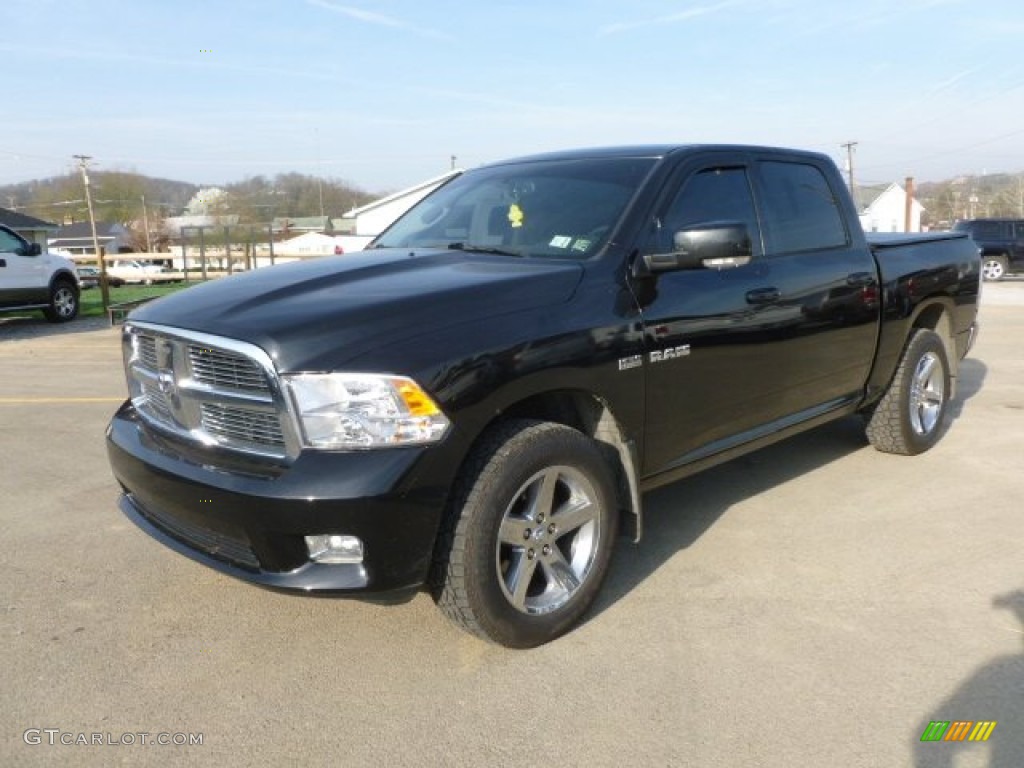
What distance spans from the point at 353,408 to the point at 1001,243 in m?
23.6

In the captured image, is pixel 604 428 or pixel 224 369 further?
pixel 604 428

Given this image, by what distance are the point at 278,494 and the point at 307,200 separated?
81497mm

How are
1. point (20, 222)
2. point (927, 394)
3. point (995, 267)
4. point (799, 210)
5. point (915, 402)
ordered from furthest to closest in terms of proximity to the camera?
point (20, 222)
point (995, 267)
point (927, 394)
point (915, 402)
point (799, 210)

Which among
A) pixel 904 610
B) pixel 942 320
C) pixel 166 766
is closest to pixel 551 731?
pixel 166 766

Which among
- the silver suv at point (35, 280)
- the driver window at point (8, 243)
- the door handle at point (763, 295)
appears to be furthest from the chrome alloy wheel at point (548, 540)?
the driver window at point (8, 243)

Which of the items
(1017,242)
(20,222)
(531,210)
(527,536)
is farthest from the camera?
(20,222)

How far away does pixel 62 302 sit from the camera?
15234 millimetres

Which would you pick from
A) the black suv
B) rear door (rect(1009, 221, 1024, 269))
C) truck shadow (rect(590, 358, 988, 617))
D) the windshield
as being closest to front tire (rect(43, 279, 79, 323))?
the windshield

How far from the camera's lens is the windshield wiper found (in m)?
3.64

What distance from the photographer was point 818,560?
12.6 feet

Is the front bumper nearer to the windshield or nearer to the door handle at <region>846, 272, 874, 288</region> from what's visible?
the windshield

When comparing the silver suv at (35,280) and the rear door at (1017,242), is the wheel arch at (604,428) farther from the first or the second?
the rear door at (1017,242)

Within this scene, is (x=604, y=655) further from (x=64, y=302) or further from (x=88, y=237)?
(x=88, y=237)

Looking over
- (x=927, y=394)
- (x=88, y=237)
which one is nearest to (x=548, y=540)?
(x=927, y=394)
